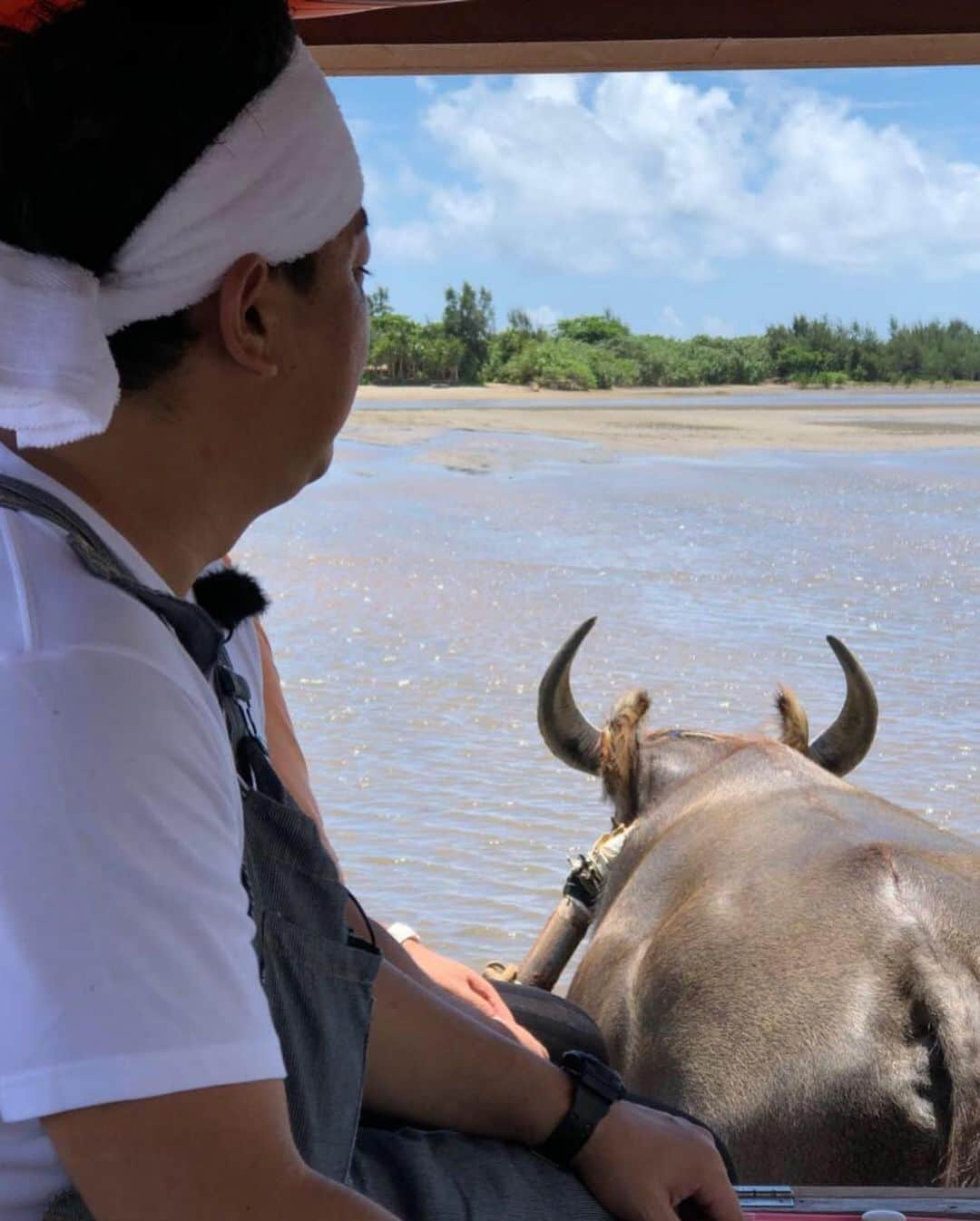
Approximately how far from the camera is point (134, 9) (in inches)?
58.1

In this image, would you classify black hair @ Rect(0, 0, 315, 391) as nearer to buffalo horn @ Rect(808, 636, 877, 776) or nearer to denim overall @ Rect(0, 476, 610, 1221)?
denim overall @ Rect(0, 476, 610, 1221)

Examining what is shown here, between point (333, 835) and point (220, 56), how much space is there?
6.32 metres

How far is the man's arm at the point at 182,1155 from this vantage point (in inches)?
46.7

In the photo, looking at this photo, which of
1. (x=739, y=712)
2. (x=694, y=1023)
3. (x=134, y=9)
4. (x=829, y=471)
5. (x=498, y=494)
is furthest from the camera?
(x=829, y=471)

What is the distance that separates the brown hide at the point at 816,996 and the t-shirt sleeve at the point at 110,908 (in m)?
1.73

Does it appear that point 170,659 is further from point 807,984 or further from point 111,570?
point 807,984

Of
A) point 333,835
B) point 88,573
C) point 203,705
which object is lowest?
point 333,835

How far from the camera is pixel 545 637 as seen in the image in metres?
11.9

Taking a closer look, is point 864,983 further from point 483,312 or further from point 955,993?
point 483,312

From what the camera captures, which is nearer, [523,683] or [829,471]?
[523,683]

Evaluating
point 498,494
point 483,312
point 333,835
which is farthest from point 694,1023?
point 483,312

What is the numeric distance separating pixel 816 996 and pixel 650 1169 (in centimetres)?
109

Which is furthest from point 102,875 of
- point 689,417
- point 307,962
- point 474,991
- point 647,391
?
point 647,391

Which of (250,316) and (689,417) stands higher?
(250,316)
